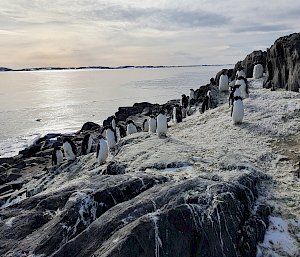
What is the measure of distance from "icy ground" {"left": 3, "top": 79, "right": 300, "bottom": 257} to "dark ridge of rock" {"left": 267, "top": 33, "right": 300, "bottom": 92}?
1.73m

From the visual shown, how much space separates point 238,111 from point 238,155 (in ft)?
14.0

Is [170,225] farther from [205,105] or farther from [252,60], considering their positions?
[252,60]

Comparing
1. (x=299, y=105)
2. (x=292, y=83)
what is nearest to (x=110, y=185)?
(x=299, y=105)

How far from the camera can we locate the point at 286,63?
22766mm

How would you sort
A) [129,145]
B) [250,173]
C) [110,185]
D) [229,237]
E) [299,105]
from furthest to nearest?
[299,105]
[129,145]
[250,173]
[110,185]
[229,237]

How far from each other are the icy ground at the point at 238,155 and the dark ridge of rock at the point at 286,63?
1728mm

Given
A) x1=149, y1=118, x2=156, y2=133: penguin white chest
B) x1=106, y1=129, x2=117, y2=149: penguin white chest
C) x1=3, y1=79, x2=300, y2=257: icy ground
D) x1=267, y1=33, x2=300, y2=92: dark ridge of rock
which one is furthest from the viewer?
x1=267, y1=33, x2=300, y2=92: dark ridge of rock

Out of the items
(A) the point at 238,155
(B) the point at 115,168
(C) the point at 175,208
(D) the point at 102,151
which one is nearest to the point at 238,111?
(A) the point at 238,155

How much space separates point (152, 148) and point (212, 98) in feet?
35.4

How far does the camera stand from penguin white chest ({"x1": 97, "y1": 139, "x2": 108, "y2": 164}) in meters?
14.8

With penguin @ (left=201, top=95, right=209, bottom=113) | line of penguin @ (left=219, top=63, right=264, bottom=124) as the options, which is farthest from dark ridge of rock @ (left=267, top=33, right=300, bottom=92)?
penguin @ (left=201, top=95, right=209, bottom=113)

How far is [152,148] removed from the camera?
13711mm

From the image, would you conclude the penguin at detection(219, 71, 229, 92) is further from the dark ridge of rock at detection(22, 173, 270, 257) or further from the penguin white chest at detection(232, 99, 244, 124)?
the dark ridge of rock at detection(22, 173, 270, 257)

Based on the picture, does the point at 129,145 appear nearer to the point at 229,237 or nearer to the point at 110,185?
the point at 110,185
